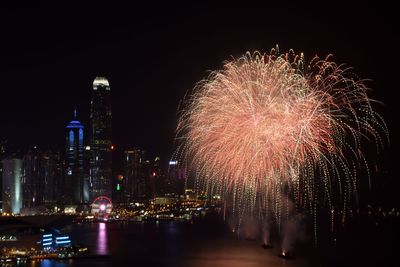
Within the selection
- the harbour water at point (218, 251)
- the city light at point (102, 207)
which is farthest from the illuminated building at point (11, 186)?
the harbour water at point (218, 251)

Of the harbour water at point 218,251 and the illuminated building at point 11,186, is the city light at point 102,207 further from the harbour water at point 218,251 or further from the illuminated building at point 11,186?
the harbour water at point 218,251

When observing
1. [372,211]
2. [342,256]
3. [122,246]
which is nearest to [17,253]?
[122,246]

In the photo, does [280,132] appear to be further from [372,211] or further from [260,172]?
[372,211]

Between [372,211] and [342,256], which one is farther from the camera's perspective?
[372,211]

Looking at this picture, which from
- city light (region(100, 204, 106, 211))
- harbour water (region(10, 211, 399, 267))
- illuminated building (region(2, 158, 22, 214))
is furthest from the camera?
city light (region(100, 204, 106, 211))

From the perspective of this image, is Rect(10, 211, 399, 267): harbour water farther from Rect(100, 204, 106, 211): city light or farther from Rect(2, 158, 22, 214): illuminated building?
Rect(100, 204, 106, 211): city light

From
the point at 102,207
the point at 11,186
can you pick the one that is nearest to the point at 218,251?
the point at 11,186

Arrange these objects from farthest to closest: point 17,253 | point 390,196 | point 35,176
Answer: point 35,176
point 390,196
point 17,253

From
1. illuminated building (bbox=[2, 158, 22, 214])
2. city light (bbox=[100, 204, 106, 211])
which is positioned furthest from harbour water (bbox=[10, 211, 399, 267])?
city light (bbox=[100, 204, 106, 211])

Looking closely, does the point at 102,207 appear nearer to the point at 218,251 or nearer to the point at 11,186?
the point at 11,186
